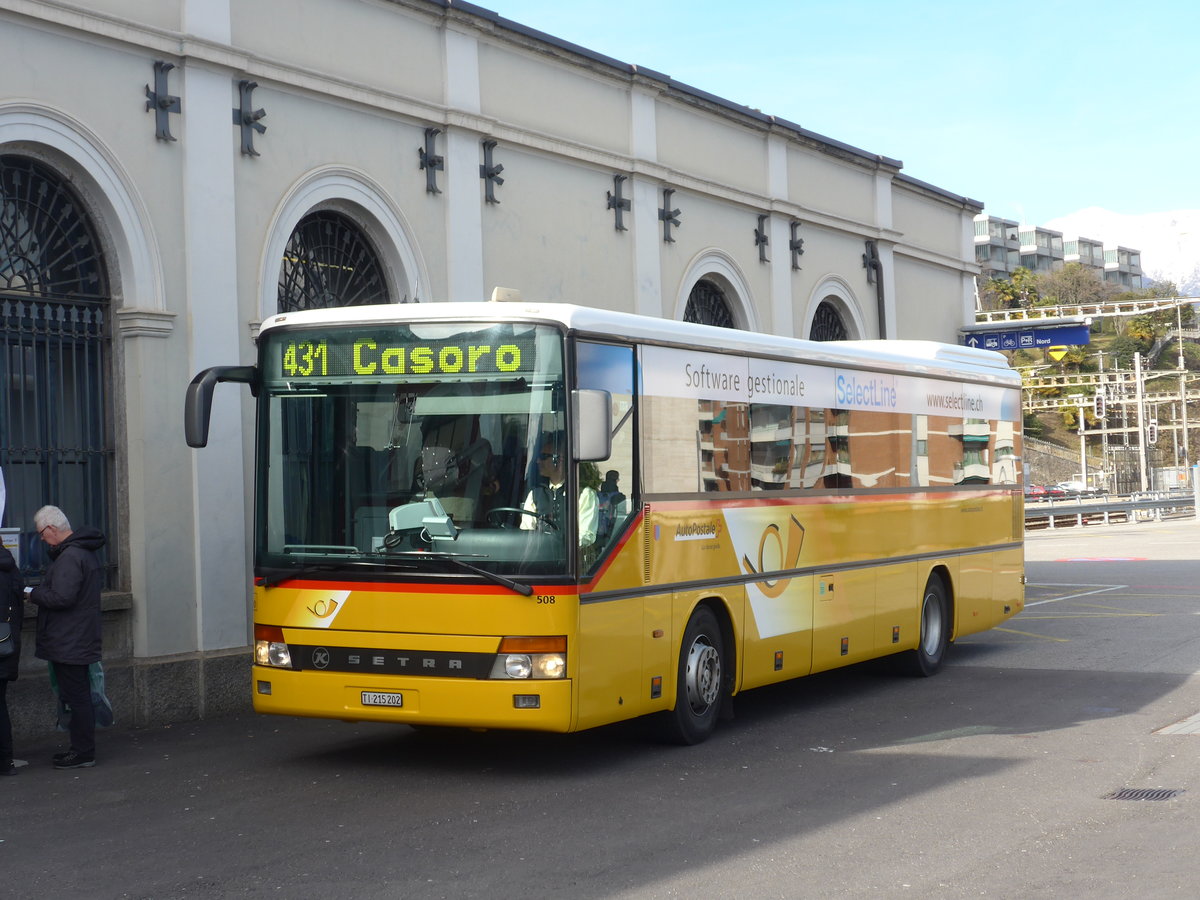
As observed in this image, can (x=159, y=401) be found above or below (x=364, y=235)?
below

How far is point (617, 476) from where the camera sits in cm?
927

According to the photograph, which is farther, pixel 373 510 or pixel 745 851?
pixel 373 510

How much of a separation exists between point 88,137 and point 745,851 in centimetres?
778

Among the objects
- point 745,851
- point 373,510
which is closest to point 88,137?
point 373,510

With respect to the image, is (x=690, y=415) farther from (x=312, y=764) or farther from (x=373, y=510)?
(x=312, y=764)

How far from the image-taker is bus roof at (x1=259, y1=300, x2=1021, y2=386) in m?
8.91

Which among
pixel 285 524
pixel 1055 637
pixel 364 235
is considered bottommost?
pixel 1055 637

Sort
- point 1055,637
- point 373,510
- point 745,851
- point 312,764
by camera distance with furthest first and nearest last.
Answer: point 1055,637, point 312,764, point 373,510, point 745,851

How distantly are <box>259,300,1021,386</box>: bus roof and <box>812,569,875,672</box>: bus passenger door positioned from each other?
175cm

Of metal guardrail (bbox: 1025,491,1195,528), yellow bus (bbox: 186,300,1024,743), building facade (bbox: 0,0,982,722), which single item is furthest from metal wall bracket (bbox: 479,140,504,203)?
metal guardrail (bbox: 1025,491,1195,528)

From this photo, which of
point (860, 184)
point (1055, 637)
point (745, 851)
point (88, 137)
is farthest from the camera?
point (860, 184)

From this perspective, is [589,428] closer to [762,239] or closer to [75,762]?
[75,762]

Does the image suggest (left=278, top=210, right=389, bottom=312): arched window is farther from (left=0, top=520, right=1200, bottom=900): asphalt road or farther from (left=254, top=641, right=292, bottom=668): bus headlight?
(left=254, top=641, right=292, bottom=668): bus headlight

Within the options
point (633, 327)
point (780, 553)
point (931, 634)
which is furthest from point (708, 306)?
point (633, 327)
